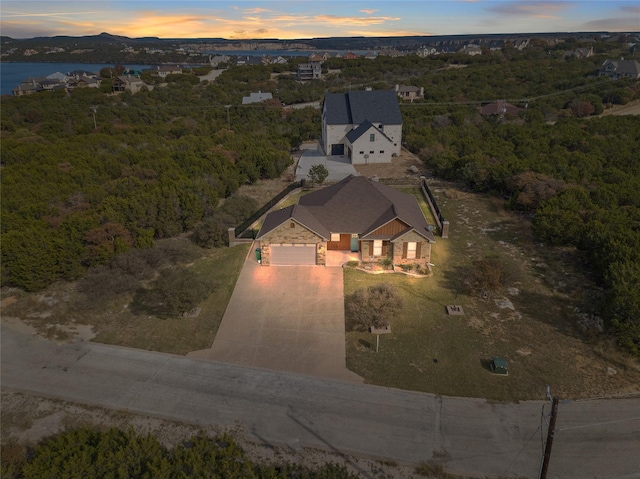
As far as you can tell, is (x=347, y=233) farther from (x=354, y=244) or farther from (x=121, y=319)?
(x=121, y=319)

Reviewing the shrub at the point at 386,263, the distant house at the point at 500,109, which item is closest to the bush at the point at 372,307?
the shrub at the point at 386,263

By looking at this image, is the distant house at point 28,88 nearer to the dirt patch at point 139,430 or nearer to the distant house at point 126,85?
the distant house at point 126,85

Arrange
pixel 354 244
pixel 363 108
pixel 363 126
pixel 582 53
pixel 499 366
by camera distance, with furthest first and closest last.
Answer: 1. pixel 582 53
2. pixel 363 108
3. pixel 363 126
4. pixel 354 244
5. pixel 499 366

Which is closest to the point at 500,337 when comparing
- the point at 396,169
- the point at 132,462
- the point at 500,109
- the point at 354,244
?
the point at 354,244

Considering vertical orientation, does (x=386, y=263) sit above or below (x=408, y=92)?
below

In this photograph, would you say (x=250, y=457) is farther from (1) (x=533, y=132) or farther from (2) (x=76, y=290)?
(1) (x=533, y=132)

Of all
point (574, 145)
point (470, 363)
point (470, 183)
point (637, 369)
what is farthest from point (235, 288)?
point (574, 145)

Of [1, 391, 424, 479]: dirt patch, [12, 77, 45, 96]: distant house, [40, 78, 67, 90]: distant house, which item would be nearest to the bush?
[1, 391, 424, 479]: dirt patch

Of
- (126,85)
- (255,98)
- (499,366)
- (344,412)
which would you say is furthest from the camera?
(126,85)
